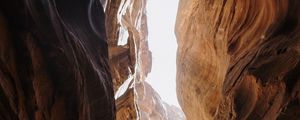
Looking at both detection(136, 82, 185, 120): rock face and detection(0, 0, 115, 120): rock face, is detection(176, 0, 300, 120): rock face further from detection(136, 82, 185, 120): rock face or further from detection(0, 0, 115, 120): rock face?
detection(136, 82, 185, 120): rock face

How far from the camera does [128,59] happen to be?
12.5 m

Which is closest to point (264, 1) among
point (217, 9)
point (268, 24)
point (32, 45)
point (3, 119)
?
point (268, 24)

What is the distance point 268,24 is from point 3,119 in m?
6.87

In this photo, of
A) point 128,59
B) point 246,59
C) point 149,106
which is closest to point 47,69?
point 246,59

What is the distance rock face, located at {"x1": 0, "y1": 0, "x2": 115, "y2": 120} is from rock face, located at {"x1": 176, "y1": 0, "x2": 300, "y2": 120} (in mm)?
4478

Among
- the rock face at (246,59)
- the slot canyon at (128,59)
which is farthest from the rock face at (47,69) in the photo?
the rock face at (246,59)

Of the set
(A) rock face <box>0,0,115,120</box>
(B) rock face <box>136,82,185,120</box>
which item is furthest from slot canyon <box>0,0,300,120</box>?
(B) rock face <box>136,82,185,120</box>

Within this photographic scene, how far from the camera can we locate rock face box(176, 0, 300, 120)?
356 inches

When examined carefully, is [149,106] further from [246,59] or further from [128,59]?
[246,59]

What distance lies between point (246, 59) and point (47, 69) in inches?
235

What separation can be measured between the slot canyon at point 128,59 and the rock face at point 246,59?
0.07 feet

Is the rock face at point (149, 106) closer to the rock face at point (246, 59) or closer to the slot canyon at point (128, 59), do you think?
the slot canyon at point (128, 59)

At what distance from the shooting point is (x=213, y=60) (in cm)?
1161

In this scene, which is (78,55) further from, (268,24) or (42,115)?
(268,24)
